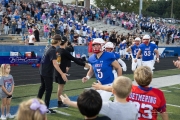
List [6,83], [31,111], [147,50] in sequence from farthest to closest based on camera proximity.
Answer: [147,50] → [6,83] → [31,111]

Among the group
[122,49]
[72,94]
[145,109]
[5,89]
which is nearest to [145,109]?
[145,109]

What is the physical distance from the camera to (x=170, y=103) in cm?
874

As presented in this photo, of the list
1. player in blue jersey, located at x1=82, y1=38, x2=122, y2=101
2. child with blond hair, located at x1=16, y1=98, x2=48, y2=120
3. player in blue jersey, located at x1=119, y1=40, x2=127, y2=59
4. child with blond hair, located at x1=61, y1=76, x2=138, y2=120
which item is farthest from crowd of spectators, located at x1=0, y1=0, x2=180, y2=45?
child with blond hair, located at x1=16, y1=98, x2=48, y2=120

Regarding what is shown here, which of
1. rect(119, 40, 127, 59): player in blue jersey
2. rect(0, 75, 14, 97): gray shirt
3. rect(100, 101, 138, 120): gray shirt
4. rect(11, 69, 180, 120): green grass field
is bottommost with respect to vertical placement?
rect(11, 69, 180, 120): green grass field

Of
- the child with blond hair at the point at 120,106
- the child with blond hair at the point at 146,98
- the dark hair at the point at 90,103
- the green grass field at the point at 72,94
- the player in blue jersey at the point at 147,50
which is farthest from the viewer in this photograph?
the player in blue jersey at the point at 147,50

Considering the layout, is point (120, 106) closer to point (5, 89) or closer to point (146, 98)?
point (146, 98)

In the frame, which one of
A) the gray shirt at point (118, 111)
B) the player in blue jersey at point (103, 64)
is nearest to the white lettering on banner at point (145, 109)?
the gray shirt at point (118, 111)

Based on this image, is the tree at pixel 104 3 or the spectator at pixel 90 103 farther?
the tree at pixel 104 3

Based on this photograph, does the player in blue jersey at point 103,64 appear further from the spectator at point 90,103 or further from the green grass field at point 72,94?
the spectator at point 90,103

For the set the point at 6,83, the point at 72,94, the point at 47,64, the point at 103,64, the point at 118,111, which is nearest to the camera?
the point at 118,111

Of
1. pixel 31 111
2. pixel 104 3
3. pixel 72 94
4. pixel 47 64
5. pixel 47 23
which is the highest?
pixel 104 3

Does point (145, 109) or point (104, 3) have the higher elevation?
point (104, 3)

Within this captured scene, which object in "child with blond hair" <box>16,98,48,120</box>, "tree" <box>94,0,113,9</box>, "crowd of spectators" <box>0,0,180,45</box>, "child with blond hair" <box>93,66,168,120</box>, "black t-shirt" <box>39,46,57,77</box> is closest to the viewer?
"child with blond hair" <box>16,98,48,120</box>

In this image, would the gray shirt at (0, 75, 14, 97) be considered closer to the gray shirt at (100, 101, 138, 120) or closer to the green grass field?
the green grass field
